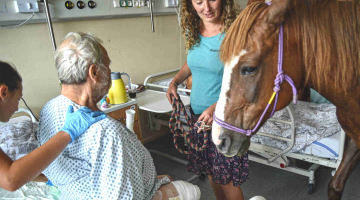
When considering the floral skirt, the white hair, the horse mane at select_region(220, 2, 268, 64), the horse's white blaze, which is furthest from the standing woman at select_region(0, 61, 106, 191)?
the floral skirt

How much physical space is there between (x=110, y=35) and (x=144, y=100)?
2.69ft

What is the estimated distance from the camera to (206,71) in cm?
136

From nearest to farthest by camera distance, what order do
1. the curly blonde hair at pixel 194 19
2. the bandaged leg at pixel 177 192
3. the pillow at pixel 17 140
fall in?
the bandaged leg at pixel 177 192
the curly blonde hair at pixel 194 19
the pillow at pixel 17 140

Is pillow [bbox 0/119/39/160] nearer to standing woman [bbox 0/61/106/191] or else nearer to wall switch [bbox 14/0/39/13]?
standing woman [bbox 0/61/106/191]

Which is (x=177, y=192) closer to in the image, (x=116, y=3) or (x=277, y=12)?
(x=277, y=12)

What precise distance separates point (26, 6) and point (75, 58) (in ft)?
4.63

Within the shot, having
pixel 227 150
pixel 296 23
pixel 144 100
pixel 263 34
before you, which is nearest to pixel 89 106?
pixel 227 150

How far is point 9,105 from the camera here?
0.88m

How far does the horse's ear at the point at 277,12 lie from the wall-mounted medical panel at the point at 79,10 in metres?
1.91

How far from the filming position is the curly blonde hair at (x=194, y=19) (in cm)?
129

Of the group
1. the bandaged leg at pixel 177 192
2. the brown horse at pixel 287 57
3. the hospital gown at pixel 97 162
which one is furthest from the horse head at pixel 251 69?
the bandaged leg at pixel 177 192

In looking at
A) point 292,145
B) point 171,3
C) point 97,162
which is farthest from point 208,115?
point 171,3

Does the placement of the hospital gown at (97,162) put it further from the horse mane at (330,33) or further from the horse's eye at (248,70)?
the horse mane at (330,33)

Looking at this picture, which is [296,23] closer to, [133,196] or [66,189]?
[133,196]
